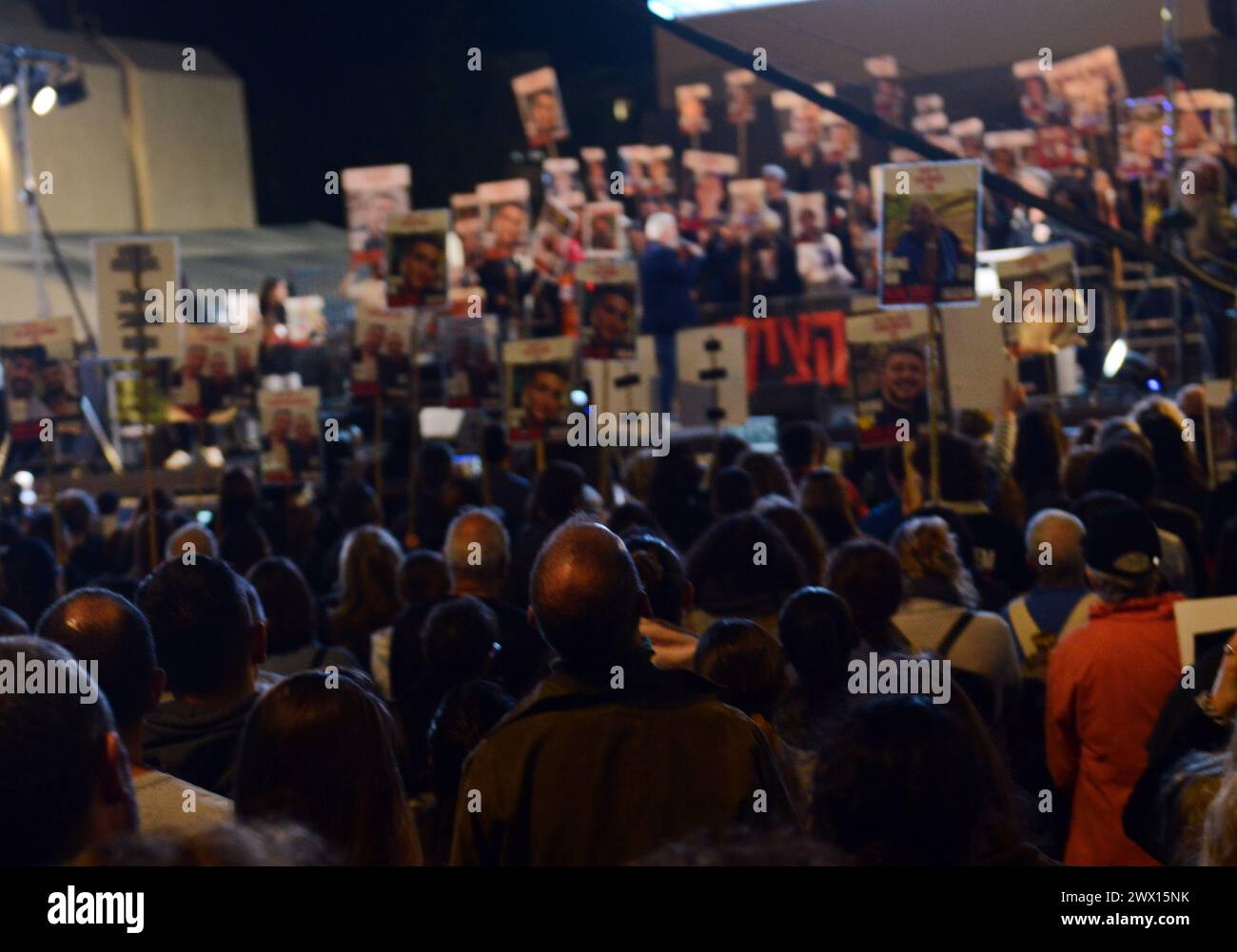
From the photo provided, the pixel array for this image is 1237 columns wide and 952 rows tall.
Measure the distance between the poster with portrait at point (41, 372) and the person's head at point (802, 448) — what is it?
4408mm

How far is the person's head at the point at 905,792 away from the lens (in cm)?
186

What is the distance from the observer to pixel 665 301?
1302 cm

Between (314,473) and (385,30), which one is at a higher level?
(385,30)

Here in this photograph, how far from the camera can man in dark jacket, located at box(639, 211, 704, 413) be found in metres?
13.0

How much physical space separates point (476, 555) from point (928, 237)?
3071mm

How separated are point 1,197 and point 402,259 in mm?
9520

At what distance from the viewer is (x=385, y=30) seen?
20.4 m

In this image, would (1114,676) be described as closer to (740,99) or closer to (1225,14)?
(1225,14)

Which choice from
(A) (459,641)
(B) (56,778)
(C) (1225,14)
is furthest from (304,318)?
(B) (56,778)

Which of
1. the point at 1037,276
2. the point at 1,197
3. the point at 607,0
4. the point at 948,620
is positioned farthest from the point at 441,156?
the point at 948,620

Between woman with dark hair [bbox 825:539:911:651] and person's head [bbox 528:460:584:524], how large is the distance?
6.77 feet

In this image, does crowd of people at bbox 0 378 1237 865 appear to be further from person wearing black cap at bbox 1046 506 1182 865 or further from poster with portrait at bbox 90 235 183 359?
poster with portrait at bbox 90 235 183 359

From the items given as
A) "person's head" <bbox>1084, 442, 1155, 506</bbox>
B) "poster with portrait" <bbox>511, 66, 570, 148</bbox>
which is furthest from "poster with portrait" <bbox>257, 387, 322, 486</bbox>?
"person's head" <bbox>1084, 442, 1155, 506</bbox>
